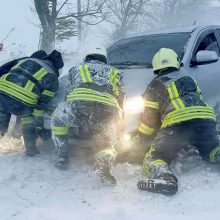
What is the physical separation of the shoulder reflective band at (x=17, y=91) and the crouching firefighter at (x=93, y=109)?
557 millimetres

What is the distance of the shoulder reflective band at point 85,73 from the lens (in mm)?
4535

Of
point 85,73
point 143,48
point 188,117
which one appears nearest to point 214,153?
point 188,117

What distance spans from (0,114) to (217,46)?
12.2 feet

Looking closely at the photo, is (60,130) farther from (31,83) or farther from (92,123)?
(31,83)

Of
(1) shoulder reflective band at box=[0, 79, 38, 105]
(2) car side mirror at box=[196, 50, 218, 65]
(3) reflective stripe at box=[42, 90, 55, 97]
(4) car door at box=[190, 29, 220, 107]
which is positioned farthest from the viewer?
(4) car door at box=[190, 29, 220, 107]

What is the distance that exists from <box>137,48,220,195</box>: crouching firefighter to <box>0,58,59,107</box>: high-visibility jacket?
132 centimetres

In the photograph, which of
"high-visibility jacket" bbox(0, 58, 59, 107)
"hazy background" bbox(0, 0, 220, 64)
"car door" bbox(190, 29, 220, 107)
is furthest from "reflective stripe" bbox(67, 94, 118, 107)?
"hazy background" bbox(0, 0, 220, 64)

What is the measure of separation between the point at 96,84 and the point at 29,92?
1.01m

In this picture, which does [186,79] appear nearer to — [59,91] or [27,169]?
[59,91]

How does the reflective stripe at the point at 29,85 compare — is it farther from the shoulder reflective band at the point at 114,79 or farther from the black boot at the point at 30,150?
the shoulder reflective band at the point at 114,79

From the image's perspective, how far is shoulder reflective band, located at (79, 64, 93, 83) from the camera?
179 inches

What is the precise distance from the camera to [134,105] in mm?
4816

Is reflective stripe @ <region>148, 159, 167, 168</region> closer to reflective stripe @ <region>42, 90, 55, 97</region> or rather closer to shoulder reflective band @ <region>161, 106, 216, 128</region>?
shoulder reflective band @ <region>161, 106, 216, 128</region>

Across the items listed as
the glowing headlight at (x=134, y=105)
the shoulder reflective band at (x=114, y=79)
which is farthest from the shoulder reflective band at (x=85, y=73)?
the glowing headlight at (x=134, y=105)
